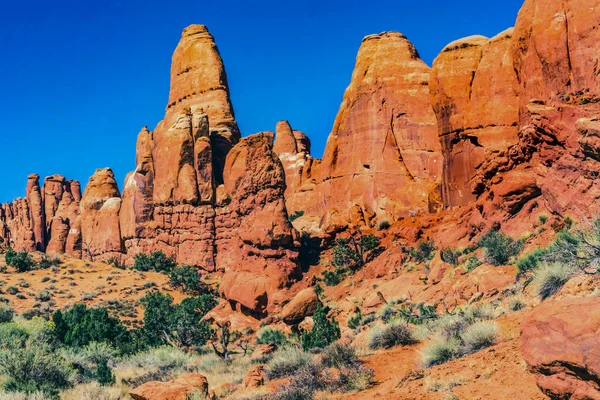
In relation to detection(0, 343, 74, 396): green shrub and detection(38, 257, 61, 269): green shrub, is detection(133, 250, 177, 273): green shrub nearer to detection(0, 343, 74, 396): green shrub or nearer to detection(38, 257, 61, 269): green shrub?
detection(38, 257, 61, 269): green shrub

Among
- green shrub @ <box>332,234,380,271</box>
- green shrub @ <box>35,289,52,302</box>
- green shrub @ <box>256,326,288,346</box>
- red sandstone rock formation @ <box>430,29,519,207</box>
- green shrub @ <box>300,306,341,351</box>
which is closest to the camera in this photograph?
green shrub @ <box>300,306,341,351</box>

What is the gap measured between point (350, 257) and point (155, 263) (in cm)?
1977

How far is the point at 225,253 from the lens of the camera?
51500 mm

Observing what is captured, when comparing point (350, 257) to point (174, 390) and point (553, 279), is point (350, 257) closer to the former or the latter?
point (553, 279)

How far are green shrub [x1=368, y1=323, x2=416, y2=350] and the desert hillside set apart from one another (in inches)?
2.0

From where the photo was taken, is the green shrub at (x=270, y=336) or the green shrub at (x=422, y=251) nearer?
the green shrub at (x=270, y=336)

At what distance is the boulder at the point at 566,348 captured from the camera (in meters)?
6.79

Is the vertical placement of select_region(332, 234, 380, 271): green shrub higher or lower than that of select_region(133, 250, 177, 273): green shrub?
lower

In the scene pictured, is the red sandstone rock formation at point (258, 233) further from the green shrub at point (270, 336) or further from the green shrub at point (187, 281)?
the green shrub at point (270, 336)

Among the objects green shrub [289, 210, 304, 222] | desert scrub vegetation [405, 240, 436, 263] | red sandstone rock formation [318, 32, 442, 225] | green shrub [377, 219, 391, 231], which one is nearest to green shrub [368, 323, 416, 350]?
desert scrub vegetation [405, 240, 436, 263]

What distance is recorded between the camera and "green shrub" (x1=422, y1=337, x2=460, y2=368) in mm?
11047

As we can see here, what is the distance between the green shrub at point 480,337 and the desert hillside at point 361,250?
3cm

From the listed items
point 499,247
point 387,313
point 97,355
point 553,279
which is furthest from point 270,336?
point 553,279

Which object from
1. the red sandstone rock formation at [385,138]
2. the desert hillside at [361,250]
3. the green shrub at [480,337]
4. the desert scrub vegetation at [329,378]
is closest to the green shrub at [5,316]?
the desert hillside at [361,250]
